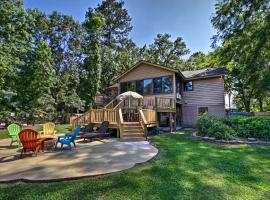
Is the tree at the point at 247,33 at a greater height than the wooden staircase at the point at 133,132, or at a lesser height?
greater

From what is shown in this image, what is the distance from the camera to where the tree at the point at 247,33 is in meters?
16.1

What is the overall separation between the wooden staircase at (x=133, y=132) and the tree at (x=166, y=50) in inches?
1034

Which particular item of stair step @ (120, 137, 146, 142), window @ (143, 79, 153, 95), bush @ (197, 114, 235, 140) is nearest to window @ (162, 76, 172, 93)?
window @ (143, 79, 153, 95)

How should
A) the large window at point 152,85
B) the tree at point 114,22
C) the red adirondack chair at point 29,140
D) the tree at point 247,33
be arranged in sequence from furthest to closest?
the tree at point 114,22 < the large window at point 152,85 < the tree at point 247,33 < the red adirondack chair at point 29,140

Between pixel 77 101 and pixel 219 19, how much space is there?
62.1ft

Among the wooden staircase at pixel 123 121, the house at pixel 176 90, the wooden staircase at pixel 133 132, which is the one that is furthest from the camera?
the house at pixel 176 90

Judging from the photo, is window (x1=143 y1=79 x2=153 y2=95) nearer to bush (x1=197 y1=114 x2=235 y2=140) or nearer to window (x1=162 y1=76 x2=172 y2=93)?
window (x1=162 y1=76 x2=172 y2=93)

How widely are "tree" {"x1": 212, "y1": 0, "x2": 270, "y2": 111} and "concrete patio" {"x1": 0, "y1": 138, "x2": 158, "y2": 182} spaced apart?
14.3 meters

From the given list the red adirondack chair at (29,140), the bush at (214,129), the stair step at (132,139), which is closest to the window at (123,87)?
the stair step at (132,139)

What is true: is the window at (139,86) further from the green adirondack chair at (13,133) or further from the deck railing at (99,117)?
the green adirondack chair at (13,133)

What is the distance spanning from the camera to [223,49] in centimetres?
2050

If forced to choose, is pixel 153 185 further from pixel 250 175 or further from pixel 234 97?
pixel 234 97

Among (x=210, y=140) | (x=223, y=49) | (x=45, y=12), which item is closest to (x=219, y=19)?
(x=223, y=49)

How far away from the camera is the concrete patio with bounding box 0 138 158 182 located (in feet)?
16.4
